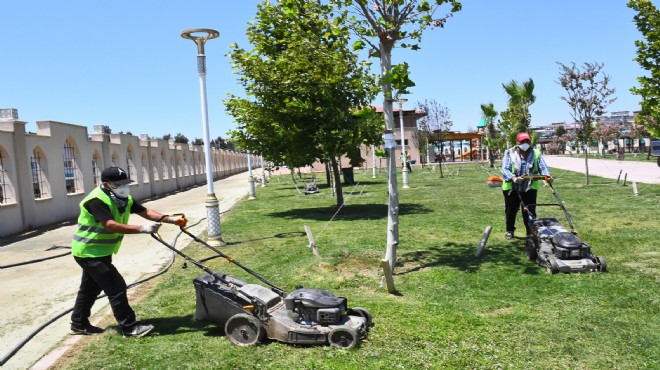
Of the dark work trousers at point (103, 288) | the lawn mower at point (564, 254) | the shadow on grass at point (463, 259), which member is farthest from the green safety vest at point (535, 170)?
the dark work trousers at point (103, 288)

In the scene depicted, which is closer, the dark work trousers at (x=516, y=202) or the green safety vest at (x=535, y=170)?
the green safety vest at (x=535, y=170)

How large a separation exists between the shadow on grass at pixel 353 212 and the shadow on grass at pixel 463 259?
5095mm

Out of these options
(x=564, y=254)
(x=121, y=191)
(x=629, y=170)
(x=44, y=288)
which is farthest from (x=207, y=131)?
(x=629, y=170)

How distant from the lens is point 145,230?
4750 mm

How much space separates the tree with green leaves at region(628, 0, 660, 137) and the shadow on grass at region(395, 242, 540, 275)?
9208 millimetres

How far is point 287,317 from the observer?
4672mm

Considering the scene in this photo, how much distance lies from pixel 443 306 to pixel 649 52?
1310 cm

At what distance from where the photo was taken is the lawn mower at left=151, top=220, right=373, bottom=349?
4.53 m

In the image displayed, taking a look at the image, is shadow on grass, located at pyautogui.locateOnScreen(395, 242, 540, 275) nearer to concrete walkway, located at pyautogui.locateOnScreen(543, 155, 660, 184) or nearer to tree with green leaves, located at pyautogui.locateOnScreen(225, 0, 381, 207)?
tree with green leaves, located at pyautogui.locateOnScreen(225, 0, 381, 207)

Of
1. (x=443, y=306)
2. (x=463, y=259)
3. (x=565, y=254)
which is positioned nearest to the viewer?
(x=443, y=306)

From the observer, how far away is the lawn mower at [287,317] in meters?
4.53

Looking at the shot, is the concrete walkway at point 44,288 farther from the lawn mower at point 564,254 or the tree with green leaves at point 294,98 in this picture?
the lawn mower at point 564,254

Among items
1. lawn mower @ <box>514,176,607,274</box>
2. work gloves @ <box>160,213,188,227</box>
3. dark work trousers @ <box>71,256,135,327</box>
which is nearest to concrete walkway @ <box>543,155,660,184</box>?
lawn mower @ <box>514,176,607,274</box>

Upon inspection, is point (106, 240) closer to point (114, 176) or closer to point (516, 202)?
point (114, 176)
